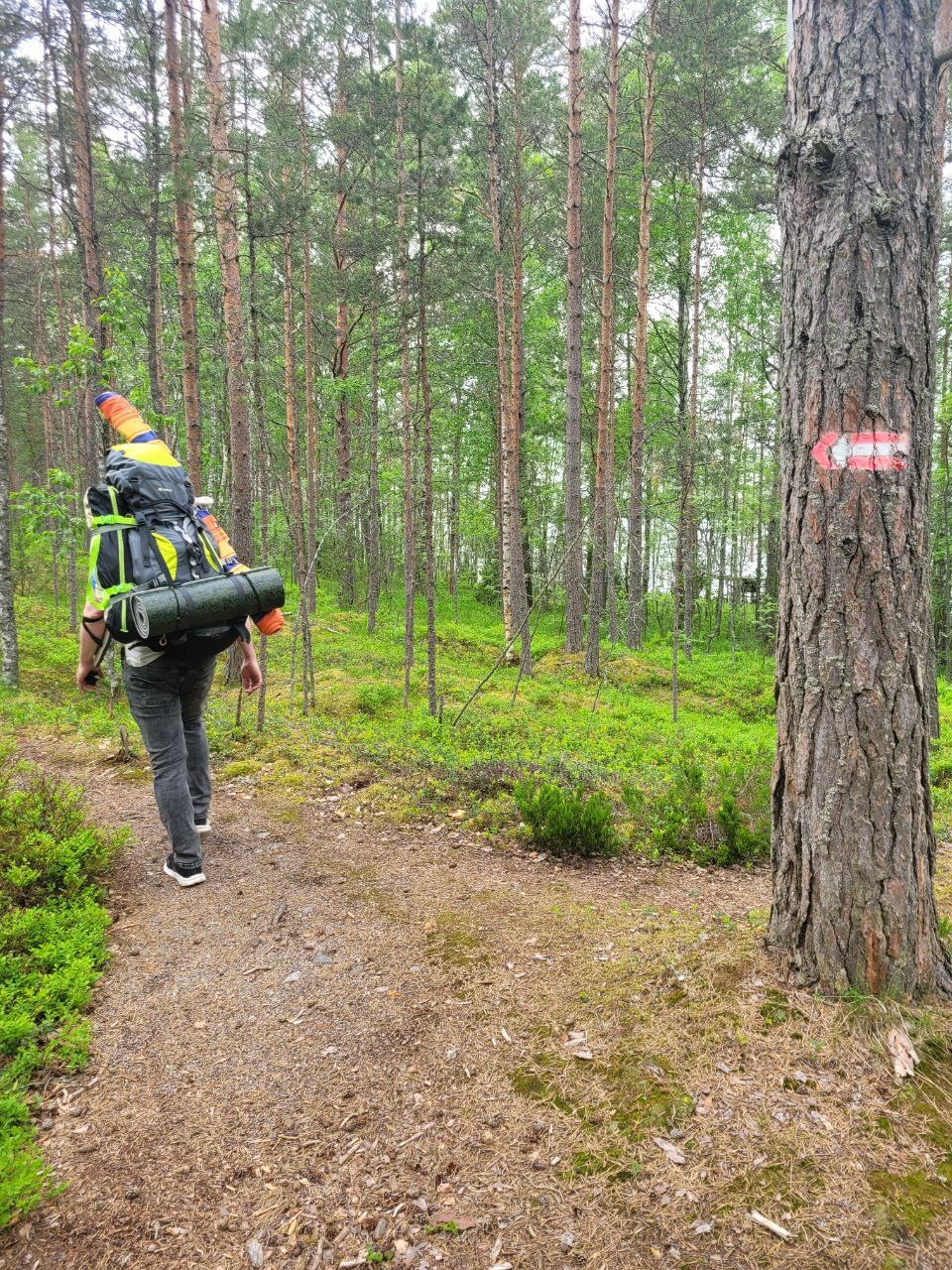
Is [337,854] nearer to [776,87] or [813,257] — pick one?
[813,257]

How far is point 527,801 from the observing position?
173 inches

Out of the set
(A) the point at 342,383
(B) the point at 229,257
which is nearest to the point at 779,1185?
(B) the point at 229,257

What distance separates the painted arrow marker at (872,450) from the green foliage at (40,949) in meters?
3.19

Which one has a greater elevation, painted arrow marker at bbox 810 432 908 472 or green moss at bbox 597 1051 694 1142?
painted arrow marker at bbox 810 432 908 472

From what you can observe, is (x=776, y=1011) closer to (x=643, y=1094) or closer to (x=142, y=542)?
(x=643, y=1094)

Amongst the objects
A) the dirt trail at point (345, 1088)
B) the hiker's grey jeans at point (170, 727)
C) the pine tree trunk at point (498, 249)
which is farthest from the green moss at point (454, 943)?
the pine tree trunk at point (498, 249)

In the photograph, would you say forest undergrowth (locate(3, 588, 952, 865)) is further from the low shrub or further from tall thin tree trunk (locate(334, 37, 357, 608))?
tall thin tree trunk (locate(334, 37, 357, 608))

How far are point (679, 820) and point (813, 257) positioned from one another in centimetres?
349

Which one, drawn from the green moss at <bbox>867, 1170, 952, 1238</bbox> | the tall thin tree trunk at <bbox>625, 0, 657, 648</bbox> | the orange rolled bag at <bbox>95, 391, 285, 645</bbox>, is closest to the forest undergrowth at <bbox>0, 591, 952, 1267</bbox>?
the green moss at <bbox>867, 1170, 952, 1238</bbox>

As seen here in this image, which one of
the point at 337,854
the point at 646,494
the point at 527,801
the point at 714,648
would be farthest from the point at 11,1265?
the point at 714,648

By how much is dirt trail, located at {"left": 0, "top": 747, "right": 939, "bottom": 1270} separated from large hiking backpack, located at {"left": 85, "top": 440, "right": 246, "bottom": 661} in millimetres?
1462

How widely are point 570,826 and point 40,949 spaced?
2929mm

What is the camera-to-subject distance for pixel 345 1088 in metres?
2.10

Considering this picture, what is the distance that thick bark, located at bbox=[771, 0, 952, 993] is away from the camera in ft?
6.73
